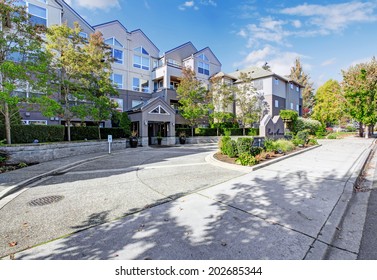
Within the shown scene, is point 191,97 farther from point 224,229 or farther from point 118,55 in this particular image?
point 224,229

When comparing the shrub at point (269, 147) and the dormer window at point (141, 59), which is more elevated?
the dormer window at point (141, 59)

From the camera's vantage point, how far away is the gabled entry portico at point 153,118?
66.6 feet

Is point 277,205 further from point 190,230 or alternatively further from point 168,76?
point 168,76

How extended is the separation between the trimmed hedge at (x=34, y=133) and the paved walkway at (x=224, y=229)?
42.5 feet

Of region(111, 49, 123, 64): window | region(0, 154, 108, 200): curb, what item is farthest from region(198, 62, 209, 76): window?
region(0, 154, 108, 200): curb

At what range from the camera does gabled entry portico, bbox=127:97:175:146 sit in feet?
66.6

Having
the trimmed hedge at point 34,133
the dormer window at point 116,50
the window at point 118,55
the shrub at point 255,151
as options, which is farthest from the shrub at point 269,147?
the window at point 118,55

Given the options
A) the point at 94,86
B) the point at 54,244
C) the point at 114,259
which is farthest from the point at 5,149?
the point at 114,259

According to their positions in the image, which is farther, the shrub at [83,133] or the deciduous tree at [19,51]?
the shrub at [83,133]

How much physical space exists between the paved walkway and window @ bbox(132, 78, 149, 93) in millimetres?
23708

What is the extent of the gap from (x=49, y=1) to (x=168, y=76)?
1417cm

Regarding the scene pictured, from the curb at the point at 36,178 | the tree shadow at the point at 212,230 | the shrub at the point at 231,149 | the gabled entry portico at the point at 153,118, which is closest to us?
the tree shadow at the point at 212,230

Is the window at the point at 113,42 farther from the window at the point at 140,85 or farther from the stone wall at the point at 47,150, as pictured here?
the stone wall at the point at 47,150

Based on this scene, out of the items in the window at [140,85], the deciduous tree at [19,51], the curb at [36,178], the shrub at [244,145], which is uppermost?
the window at [140,85]
